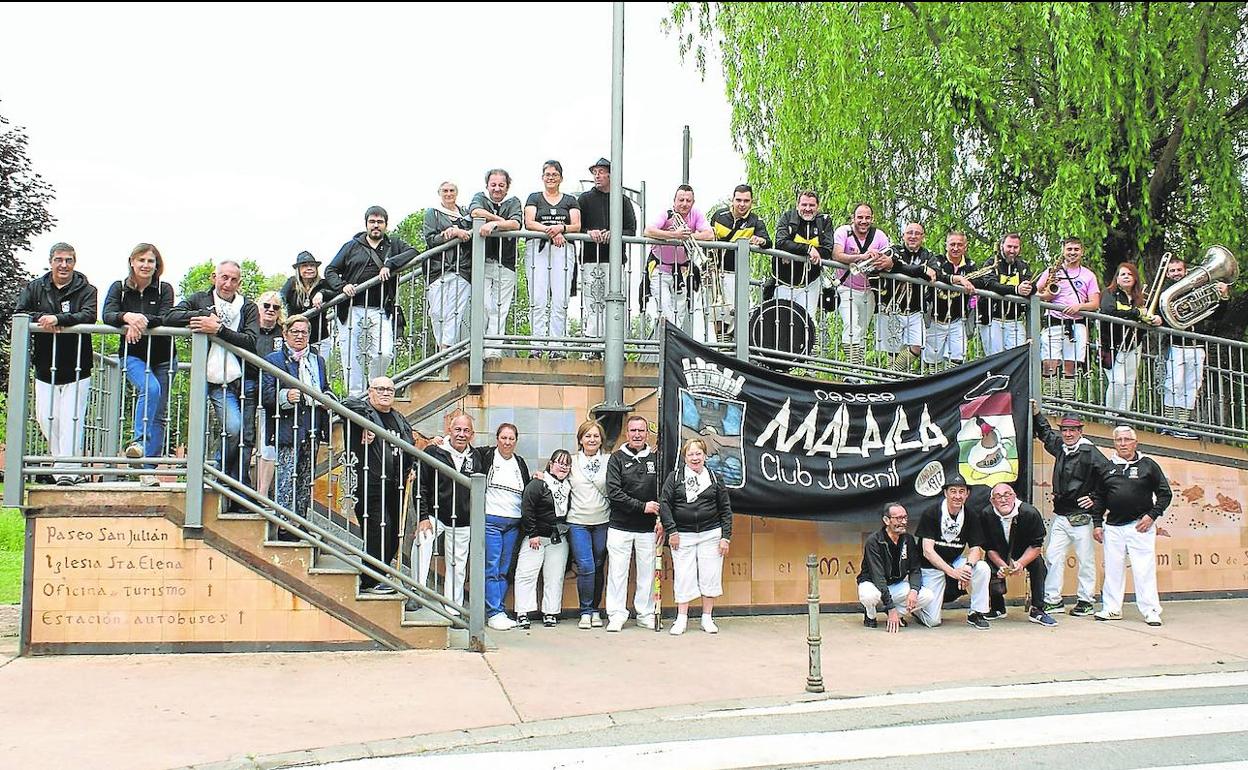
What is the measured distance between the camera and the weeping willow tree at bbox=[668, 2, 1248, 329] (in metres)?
14.8

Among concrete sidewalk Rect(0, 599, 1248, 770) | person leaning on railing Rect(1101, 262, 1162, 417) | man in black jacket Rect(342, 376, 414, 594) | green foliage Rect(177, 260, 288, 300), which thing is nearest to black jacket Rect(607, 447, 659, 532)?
concrete sidewalk Rect(0, 599, 1248, 770)

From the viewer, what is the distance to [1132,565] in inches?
433

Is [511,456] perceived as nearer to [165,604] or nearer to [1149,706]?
[165,604]

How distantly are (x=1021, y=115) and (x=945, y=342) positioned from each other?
17.2 ft

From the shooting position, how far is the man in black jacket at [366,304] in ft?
35.8

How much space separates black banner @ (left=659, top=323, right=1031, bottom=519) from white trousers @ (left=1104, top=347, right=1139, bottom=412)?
1534mm

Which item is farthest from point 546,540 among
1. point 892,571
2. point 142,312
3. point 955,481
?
point 955,481

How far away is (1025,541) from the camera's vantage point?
11008mm

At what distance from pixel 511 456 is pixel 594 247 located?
2334 mm

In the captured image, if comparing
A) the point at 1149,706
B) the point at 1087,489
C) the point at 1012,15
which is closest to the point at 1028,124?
the point at 1012,15

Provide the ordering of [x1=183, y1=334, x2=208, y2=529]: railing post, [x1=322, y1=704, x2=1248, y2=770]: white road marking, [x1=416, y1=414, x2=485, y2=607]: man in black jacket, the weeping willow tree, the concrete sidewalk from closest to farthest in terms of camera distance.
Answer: [x1=322, y1=704, x2=1248, y2=770]: white road marking → the concrete sidewalk → [x1=183, y1=334, x2=208, y2=529]: railing post → [x1=416, y1=414, x2=485, y2=607]: man in black jacket → the weeping willow tree

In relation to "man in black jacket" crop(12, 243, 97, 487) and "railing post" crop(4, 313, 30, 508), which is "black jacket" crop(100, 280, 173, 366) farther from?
"railing post" crop(4, 313, 30, 508)

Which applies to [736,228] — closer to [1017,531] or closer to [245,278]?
[1017,531]

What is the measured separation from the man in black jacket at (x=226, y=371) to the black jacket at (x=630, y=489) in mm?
3169
